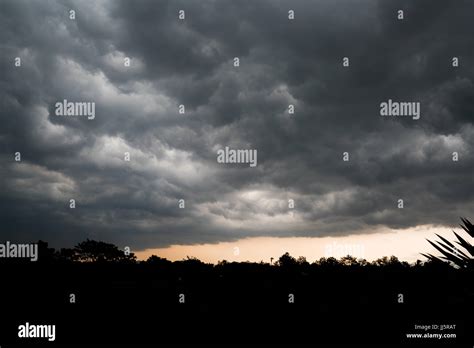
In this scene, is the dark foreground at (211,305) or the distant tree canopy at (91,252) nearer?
the dark foreground at (211,305)

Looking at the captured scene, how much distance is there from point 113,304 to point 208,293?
8.22m

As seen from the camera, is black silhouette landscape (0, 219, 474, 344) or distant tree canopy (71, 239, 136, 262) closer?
black silhouette landscape (0, 219, 474, 344)

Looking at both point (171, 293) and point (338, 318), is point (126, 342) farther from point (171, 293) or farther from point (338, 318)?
point (338, 318)

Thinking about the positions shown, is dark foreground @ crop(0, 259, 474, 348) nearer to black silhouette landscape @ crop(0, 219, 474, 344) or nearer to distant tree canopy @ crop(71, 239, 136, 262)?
black silhouette landscape @ crop(0, 219, 474, 344)

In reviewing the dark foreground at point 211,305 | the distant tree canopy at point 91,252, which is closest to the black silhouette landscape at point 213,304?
the dark foreground at point 211,305

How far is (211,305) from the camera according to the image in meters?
33.5

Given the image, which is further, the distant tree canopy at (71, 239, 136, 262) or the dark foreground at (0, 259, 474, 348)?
the distant tree canopy at (71, 239, 136, 262)

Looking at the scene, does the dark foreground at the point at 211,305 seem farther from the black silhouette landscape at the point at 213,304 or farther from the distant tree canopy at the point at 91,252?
the distant tree canopy at the point at 91,252

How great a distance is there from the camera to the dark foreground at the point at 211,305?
2900 cm

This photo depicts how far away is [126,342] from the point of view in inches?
1059

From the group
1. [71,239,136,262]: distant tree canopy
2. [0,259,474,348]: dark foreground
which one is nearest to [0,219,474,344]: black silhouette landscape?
[0,259,474,348]: dark foreground

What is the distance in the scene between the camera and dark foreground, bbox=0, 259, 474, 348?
1142 inches

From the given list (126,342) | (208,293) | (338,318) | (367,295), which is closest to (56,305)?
(126,342)

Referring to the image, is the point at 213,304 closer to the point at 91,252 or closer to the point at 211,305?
the point at 211,305
